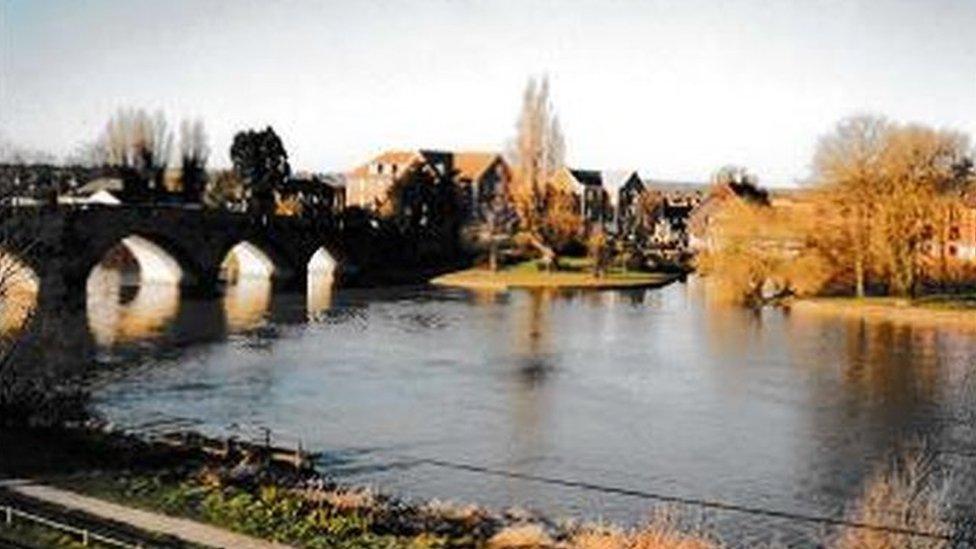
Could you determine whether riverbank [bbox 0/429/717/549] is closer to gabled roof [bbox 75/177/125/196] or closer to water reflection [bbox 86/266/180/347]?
water reflection [bbox 86/266/180/347]

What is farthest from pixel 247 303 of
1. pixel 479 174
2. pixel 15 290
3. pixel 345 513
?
pixel 479 174

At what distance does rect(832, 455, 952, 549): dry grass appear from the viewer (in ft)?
71.5

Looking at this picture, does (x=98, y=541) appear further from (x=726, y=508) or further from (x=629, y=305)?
(x=629, y=305)

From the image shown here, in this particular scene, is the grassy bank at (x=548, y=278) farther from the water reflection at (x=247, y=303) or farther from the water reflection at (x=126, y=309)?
the water reflection at (x=126, y=309)

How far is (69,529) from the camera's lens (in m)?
20.5

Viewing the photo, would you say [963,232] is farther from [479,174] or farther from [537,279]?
[479,174]

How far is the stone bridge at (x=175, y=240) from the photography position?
62438 millimetres

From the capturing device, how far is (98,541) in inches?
810

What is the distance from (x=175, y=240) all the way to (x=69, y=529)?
2121 inches

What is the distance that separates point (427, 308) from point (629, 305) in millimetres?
10538

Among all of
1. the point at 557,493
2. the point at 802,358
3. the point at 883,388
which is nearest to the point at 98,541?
the point at 557,493

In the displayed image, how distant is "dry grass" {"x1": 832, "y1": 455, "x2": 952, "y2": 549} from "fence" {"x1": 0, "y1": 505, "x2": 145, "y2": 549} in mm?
10826

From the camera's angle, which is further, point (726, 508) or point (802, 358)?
point (802, 358)

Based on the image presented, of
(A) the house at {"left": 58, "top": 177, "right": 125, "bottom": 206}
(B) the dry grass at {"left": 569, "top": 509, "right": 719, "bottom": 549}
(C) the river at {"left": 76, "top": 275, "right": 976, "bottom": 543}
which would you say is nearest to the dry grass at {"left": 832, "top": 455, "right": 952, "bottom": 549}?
(C) the river at {"left": 76, "top": 275, "right": 976, "bottom": 543}
